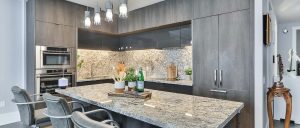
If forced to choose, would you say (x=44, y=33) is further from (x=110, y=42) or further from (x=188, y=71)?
(x=188, y=71)

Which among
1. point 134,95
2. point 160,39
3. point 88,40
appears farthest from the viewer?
point 88,40

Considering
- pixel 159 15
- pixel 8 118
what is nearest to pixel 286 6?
pixel 159 15

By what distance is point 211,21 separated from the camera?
311cm

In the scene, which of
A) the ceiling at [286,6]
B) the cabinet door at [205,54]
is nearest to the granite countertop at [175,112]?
the cabinet door at [205,54]

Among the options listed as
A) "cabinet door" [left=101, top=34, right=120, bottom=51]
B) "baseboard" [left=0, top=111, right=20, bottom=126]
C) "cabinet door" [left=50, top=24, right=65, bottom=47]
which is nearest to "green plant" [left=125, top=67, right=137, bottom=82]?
"cabinet door" [left=50, top=24, right=65, bottom=47]

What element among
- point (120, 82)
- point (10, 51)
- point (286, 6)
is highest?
point (286, 6)

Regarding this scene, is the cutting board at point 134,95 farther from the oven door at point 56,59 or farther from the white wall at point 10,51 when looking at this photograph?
the white wall at point 10,51

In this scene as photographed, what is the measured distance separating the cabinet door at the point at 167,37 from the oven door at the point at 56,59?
2.05 metres

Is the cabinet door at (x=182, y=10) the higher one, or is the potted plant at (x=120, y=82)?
the cabinet door at (x=182, y=10)

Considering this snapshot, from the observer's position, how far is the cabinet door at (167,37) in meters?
3.97

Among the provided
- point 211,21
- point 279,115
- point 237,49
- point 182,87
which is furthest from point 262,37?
point 279,115

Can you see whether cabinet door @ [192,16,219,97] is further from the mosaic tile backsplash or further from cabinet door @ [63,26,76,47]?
cabinet door @ [63,26,76,47]

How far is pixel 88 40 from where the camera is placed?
178 inches

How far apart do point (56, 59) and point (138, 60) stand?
2159mm
